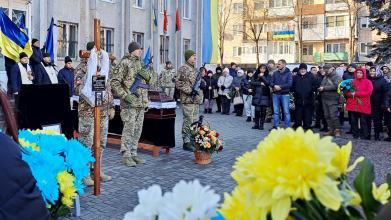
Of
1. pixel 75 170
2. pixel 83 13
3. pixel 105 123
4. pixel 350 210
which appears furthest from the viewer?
pixel 83 13

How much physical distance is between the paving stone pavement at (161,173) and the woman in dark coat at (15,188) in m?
3.47

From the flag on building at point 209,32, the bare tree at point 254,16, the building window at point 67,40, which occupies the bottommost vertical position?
the building window at point 67,40

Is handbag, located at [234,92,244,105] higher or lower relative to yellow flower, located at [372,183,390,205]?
higher

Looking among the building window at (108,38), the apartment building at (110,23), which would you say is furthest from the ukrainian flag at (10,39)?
the building window at (108,38)

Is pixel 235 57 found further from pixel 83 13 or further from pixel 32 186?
pixel 32 186

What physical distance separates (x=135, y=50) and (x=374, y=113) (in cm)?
738

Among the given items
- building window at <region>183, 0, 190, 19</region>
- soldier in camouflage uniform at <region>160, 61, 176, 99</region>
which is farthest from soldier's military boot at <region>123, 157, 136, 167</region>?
building window at <region>183, 0, 190, 19</region>

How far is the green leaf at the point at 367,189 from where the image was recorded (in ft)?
3.85

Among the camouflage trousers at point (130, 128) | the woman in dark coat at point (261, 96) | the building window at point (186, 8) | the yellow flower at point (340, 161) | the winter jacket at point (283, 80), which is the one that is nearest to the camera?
the yellow flower at point (340, 161)

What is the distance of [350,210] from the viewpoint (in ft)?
3.75

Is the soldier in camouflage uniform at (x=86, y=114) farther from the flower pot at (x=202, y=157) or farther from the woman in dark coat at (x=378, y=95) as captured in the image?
the woman in dark coat at (x=378, y=95)

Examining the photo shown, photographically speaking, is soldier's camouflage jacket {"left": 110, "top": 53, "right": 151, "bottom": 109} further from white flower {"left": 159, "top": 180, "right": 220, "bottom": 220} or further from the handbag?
the handbag

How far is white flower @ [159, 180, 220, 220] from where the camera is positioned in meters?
1.11

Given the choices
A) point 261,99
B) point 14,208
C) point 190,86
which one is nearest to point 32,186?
point 14,208
